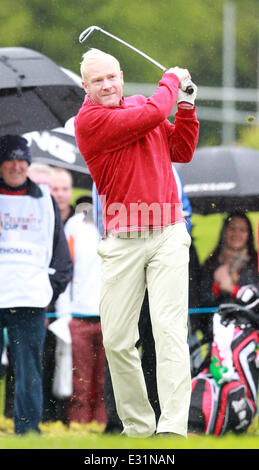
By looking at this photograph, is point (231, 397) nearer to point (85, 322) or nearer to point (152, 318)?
point (85, 322)

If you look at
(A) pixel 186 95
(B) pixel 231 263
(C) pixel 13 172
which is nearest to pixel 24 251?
(C) pixel 13 172

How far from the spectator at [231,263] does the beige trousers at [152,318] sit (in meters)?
1.63

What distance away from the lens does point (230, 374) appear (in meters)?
5.90

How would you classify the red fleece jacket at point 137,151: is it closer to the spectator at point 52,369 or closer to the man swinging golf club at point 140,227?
the man swinging golf club at point 140,227

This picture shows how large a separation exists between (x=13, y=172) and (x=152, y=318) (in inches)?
63.6

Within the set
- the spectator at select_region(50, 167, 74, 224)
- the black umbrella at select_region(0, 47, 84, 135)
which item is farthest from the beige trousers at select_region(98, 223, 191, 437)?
the spectator at select_region(50, 167, 74, 224)

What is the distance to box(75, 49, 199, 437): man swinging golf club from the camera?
4336 mm

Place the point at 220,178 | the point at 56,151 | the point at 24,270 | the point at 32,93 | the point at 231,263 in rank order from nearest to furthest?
1. the point at 24,270
2. the point at 32,93
3. the point at 231,263
4. the point at 56,151
5. the point at 220,178

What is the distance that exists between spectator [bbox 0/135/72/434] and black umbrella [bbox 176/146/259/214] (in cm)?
120

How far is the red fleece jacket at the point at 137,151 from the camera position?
4.36 metres

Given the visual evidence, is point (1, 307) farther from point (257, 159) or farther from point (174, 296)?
point (257, 159)

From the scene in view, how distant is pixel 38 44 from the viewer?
6031 millimetres

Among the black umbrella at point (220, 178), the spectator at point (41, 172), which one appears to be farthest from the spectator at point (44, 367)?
the black umbrella at point (220, 178)
